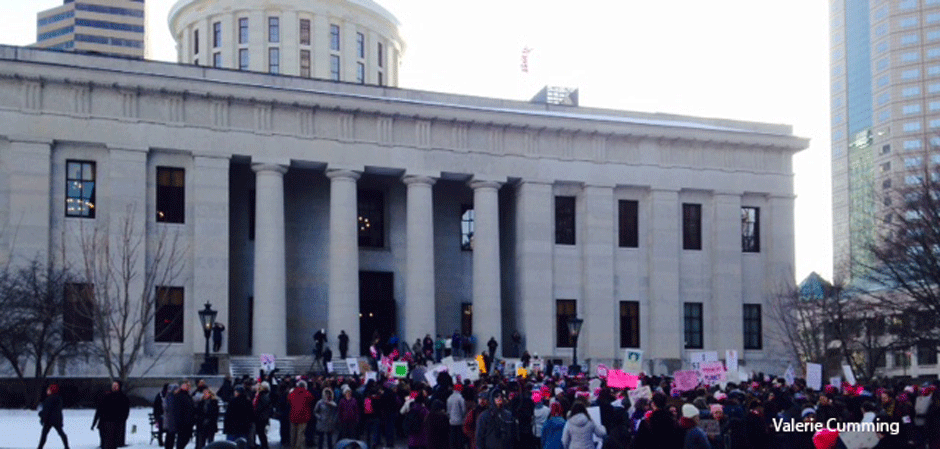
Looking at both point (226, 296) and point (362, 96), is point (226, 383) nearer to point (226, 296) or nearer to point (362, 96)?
point (226, 296)

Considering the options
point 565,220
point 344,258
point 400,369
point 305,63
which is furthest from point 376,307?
point 400,369

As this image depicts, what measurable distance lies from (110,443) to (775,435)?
47.0 feet

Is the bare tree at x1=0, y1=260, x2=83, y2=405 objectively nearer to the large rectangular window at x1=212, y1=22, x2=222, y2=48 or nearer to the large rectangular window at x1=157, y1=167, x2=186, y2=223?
the large rectangular window at x1=157, y1=167, x2=186, y2=223

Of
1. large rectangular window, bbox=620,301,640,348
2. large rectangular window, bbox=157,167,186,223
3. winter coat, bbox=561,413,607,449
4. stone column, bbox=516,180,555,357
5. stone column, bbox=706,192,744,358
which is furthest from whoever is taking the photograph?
stone column, bbox=706,192,744,358

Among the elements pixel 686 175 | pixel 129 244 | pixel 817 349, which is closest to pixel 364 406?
pixel 129 244

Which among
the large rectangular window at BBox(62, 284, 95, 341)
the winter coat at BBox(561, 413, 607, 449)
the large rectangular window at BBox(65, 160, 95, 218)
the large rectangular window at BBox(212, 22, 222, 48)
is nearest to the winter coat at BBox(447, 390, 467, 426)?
the winter coat at BBox(561, 413, 607, 449)

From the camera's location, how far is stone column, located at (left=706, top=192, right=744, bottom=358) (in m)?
61.2

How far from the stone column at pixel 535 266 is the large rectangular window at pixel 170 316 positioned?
15957mm

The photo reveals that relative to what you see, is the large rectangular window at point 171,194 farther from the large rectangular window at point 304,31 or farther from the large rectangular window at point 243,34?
the large rectangular window at point 304,31

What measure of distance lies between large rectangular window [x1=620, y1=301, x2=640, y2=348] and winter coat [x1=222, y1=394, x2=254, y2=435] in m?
36.8

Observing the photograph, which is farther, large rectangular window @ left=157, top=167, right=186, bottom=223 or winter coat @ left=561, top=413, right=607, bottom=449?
large rectangular window @ left=157, top=167, right=186, bottom=223

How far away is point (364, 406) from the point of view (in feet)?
94.1

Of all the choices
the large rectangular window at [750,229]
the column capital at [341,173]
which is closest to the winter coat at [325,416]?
the column capital at [341,173]

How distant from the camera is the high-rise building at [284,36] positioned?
241 feet
